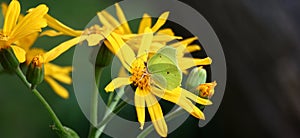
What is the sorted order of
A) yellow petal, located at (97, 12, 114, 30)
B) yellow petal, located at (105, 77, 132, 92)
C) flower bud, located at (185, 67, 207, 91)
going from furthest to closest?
yellow petal, located at (97, 12, 114, 30) < flower bud, located at (185, 67, 207, 91) < yellow petal, located at (105, 77, 132, 92)

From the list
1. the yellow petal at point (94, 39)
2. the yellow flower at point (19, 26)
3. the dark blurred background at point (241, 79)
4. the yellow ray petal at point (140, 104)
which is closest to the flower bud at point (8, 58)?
the yellow flower at point (19, 26)

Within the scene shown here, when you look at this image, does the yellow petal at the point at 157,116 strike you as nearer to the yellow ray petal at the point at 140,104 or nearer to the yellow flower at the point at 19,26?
the yellow ray petal at the point at 140,104

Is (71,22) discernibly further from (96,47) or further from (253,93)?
(96,47)

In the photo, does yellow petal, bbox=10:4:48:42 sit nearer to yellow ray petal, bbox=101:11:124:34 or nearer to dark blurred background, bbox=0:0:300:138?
yellow ray petal, bbox=101:11:124:34

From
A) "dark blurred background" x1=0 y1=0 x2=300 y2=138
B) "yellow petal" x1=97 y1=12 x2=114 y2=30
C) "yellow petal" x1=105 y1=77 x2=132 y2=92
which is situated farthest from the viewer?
"dark blurred background" x1=0 y1=0 x2=300 y2=138

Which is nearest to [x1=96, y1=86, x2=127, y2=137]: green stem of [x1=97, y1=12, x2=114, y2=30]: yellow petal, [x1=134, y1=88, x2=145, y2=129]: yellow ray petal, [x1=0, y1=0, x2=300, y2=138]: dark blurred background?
[x1=134, y1=88, x2=145, y2=129]: yellow ray petal

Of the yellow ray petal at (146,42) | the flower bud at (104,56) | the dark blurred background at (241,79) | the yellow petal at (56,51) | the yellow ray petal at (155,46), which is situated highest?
the yellow petal at (56,51)
